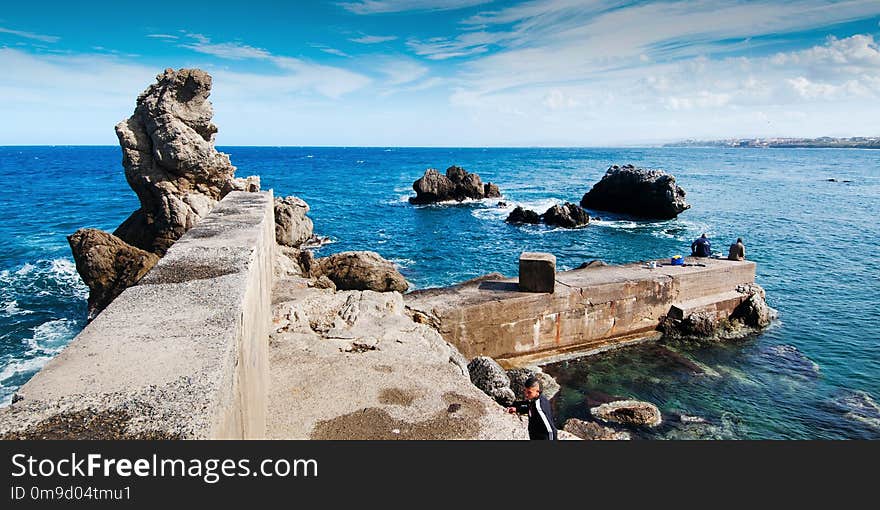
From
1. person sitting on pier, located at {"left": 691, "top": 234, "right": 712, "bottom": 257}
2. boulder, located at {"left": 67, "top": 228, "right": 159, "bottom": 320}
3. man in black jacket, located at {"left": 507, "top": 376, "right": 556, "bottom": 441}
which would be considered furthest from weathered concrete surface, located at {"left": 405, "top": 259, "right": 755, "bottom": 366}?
boulder, located at {"left": 67, "top": 228, "right": 159, "bottom": 320}

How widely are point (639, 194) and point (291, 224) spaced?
25.8m

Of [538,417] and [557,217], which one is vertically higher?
[538,417]

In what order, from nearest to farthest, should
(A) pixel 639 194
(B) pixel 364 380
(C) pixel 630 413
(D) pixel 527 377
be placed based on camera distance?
(B) pixel 364 380
(D) pixel 527 377
(C) pixel 630 413
(A) pixel 639 194

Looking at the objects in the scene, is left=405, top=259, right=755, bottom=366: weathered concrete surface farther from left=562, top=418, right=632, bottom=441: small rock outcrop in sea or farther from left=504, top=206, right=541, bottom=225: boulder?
left=504, top=206, right=541, bottom=225: boulder

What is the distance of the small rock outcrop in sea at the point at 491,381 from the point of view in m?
7.97

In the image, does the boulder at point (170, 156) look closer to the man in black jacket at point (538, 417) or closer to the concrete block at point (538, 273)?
the concrete block at point (538, 273)

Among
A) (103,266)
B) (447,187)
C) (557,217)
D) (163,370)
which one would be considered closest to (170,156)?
(103,266)

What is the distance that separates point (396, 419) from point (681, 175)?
76.7 metres

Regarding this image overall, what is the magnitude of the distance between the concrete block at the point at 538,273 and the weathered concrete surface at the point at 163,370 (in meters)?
8.10

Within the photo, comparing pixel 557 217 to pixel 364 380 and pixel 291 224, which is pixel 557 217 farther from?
pixel 364 380

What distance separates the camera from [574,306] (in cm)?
1304

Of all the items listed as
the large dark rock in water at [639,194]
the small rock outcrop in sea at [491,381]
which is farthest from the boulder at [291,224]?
the large dark rock in water at [639,194]

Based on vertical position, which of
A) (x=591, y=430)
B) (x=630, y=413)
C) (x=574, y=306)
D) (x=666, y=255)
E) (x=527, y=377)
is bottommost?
(x=630, y=413)

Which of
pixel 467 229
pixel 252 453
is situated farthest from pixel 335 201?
pixel 252 453
